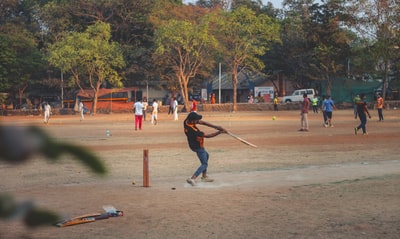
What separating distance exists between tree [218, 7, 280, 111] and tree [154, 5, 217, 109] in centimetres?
193

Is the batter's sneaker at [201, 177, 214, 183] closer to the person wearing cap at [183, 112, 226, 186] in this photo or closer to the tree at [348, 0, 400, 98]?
the person wearing cap at [183, 112, 226, 186]

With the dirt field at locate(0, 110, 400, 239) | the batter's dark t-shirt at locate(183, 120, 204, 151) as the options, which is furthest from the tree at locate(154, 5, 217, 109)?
the batter's dark t-shirt at locate(183, 120, 204, 151)

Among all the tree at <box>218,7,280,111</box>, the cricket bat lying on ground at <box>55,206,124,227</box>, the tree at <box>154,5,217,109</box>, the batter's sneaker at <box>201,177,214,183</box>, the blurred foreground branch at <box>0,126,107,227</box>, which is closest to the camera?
the blurred foreground branch at <box>0,126,107,227</box>

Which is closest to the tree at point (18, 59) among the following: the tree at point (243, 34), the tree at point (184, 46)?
the tree at point (184, 46)

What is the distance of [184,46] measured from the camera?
58.3 meters

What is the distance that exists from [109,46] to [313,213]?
53.0 m

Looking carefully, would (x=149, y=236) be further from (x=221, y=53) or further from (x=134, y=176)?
(x=221, y=53)

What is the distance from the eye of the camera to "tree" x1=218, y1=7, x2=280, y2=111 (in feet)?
197

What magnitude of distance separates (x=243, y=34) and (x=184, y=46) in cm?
685

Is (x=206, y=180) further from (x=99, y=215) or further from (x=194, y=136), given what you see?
(x=99, y=215)

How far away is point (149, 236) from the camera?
7.60m

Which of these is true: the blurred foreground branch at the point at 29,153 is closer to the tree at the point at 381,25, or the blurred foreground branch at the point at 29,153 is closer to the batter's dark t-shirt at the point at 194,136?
the batter's dark t-shirt at the point at 194,136

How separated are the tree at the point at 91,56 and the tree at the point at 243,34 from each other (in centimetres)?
1127

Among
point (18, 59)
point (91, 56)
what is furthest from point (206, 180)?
point (18, 59)
